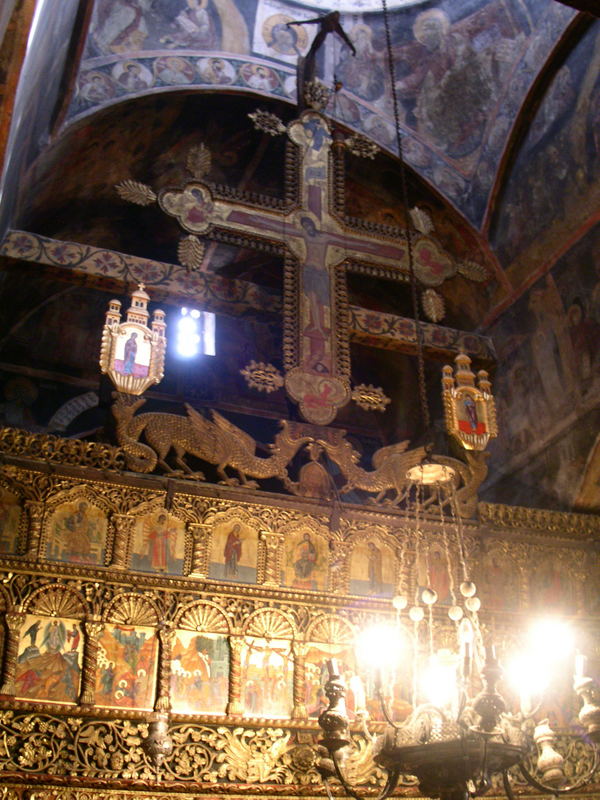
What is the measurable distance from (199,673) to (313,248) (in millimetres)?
3981

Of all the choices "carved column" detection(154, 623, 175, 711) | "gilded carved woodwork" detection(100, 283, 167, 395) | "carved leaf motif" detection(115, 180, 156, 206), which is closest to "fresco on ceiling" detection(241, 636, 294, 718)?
"carved column" detection(154, 623, 175, 711)

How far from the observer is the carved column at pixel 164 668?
21.0ft

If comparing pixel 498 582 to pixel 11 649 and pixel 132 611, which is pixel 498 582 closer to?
pixel 132 611

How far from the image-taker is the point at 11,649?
615 cm

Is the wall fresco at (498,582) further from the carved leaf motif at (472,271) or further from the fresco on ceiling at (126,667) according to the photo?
the fresco on ceiling at (126,667)

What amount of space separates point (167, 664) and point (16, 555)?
4.36 feet

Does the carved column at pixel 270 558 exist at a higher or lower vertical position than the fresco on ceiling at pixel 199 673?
higher

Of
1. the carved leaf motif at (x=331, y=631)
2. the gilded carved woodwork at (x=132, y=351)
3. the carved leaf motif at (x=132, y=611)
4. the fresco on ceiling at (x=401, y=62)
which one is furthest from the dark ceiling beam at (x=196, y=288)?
the carved leaf motif at (x=132, y=611)

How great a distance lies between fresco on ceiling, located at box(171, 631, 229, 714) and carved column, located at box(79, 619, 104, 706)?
0.57 metres

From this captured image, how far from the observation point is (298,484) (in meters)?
7.61

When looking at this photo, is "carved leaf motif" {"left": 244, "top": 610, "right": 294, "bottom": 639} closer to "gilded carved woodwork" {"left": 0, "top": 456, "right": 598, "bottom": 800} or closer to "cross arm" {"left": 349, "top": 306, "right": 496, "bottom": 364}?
"gilded carved woodwork" {"left": 0, "top": 456, "right": 598, "bottom": 800}

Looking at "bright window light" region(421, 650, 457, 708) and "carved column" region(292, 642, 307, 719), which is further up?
"carved column" region(292, 642, 307, 719)

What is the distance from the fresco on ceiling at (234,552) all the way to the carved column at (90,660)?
0.99 m

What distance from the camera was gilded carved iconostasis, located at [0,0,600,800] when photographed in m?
6.47
